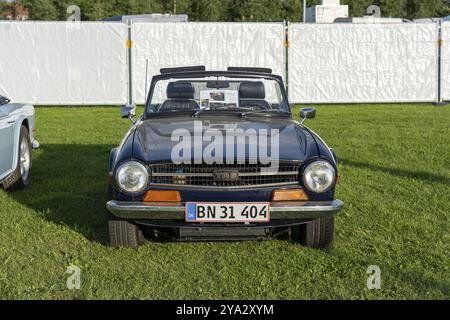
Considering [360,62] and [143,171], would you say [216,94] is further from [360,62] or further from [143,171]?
[360,62]

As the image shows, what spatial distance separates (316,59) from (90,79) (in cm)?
614

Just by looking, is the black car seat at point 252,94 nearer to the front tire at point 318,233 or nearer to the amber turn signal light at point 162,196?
the front tire at point 318,233

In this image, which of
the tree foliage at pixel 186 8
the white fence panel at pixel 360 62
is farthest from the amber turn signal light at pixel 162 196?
the tree foliage at pixel 186 8

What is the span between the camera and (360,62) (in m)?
15.4

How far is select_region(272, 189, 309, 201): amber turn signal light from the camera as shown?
389cm

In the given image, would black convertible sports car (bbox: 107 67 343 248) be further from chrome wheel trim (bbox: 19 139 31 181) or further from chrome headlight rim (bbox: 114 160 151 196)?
chrome wheel trim (bbox: 19 139 31 181)

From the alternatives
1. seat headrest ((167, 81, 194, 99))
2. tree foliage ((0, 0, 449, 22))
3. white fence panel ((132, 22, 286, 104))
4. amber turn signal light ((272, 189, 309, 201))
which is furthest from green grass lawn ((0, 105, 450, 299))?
tree foliage ((0, 0, 449, 22))

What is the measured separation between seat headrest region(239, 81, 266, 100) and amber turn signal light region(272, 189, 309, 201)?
1.80 metres

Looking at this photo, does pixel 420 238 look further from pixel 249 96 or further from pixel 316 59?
pixel 316 59

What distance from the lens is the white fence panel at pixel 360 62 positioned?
605 inches

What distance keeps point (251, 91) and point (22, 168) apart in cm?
283

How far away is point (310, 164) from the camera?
Answer: 395 cm

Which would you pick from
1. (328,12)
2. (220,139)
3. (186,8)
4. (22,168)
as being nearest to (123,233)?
(220,139)
